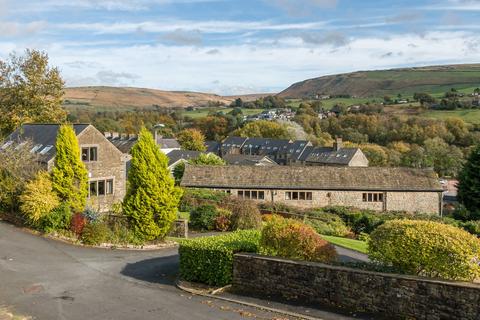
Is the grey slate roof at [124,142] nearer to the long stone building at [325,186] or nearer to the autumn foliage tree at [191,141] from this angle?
the autumn foliage tree at [191,141]

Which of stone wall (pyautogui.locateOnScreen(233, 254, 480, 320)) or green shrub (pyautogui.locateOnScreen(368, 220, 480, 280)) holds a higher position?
green shrub (pyautogui.locateOnScreen(368, 220, 480, 280))

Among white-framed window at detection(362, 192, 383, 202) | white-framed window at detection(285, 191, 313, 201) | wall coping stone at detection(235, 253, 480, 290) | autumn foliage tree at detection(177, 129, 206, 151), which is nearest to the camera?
wall coping stone at detection(235, 253, 480, 290)

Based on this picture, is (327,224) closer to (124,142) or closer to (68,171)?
(68,171)

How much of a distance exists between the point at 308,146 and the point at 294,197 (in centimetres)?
6153

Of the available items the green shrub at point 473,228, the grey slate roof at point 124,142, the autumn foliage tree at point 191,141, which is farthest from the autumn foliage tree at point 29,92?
the autumn foliage tree at point 191,141

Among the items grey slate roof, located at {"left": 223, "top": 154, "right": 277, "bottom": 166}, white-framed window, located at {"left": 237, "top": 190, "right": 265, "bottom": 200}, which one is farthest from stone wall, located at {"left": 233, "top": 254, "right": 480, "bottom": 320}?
grey slate roof, located at {"left": 223, "top": 154, "right": 277, "bottom": 166}

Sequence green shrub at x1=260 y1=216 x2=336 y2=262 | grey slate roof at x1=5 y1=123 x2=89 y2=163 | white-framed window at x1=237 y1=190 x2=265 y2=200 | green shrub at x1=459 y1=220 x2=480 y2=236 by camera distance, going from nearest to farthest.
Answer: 1. green shrub at x1=260 y1=216 x2=336 y2=262
2. grey slate roof at x1=5 y1=123 x2=89 y2=163
3. green shrub at x1=459 y1=220 x2=480 y2=236
4. white-framed window at x1=237 y1=190 x2=265 y2=200

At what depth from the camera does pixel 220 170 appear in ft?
152

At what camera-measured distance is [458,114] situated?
136 m

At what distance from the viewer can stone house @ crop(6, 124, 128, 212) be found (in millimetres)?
34344

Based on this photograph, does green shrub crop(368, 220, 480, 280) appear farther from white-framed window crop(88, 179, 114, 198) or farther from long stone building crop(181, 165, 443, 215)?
long stone building crop(181, 165, 443, 215)

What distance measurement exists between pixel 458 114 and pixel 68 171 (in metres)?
127

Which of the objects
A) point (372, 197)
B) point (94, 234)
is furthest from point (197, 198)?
point (372, 197)

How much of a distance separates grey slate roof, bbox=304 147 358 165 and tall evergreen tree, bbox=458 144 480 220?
3666 centimetres
